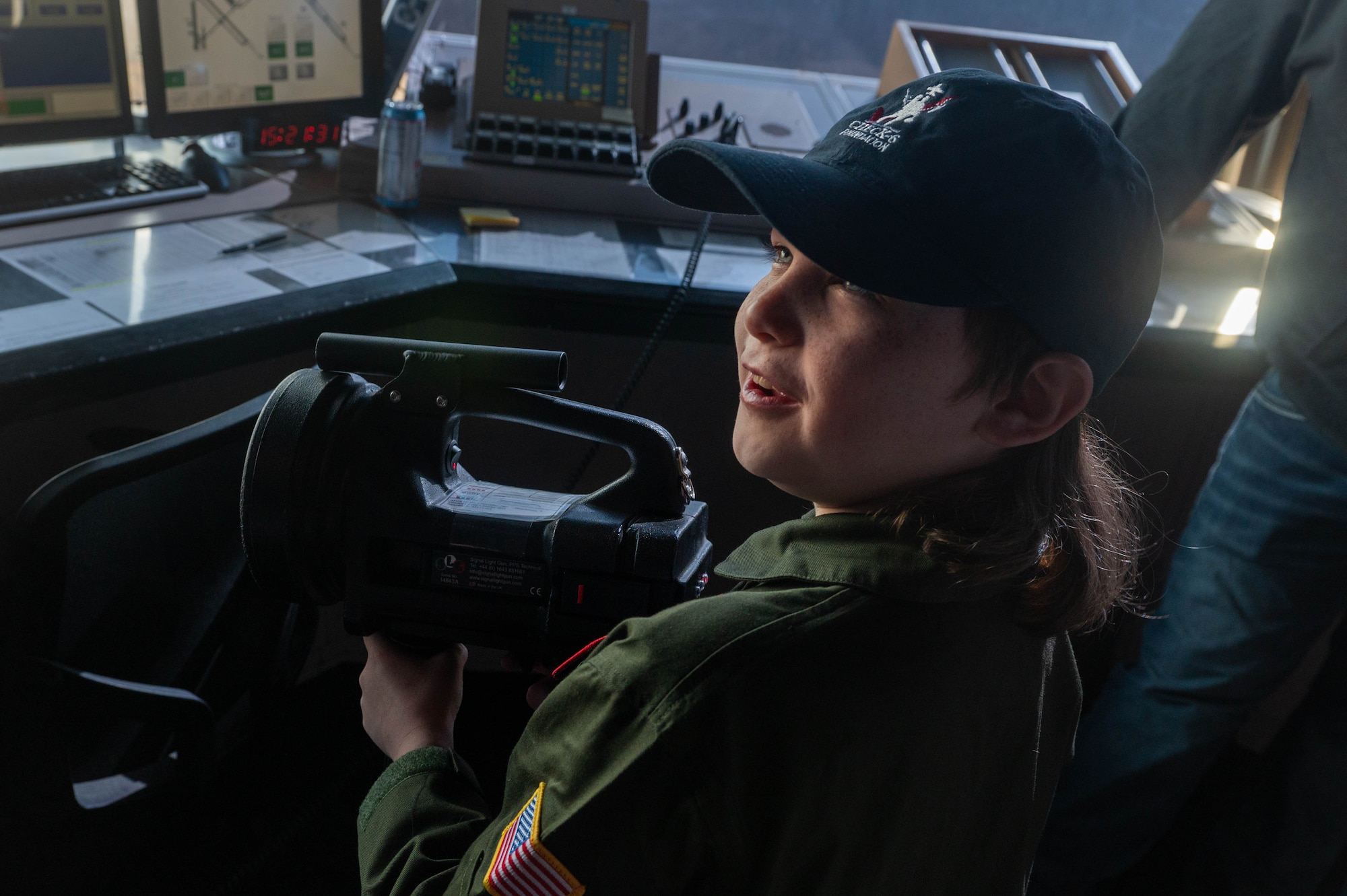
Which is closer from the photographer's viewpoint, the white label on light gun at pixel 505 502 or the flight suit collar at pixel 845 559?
the flight suit collar at pixel 845 559

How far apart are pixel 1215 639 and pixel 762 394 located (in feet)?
3.59

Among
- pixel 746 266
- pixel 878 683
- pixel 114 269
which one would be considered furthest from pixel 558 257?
pixel 878 683

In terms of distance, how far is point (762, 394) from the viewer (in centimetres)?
68

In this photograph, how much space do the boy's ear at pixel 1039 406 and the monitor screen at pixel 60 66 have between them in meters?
1.57

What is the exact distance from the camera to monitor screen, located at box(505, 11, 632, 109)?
1.99 metres

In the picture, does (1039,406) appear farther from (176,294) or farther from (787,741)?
(176,294)

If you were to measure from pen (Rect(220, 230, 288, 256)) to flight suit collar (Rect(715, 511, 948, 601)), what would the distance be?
1111mm

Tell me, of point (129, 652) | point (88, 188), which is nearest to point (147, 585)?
point (129, 652)

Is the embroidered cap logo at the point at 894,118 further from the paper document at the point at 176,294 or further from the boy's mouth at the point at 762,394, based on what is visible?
the paper document at the point at 176,294

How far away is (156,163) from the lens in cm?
177

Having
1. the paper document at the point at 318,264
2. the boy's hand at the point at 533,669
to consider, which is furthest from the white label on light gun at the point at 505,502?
the paper document at the point at 318,264

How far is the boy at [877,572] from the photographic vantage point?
559 mm

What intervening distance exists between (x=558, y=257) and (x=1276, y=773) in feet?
4.46

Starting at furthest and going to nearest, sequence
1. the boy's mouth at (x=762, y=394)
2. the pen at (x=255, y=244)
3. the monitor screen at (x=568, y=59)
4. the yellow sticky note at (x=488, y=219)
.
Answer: the monitor screen at (x=568, y=59) → the yellow sticky note at (x=488, y=219) → the pen at (x=255, y=244) → the boy's mouth at (x=762, y=394)
